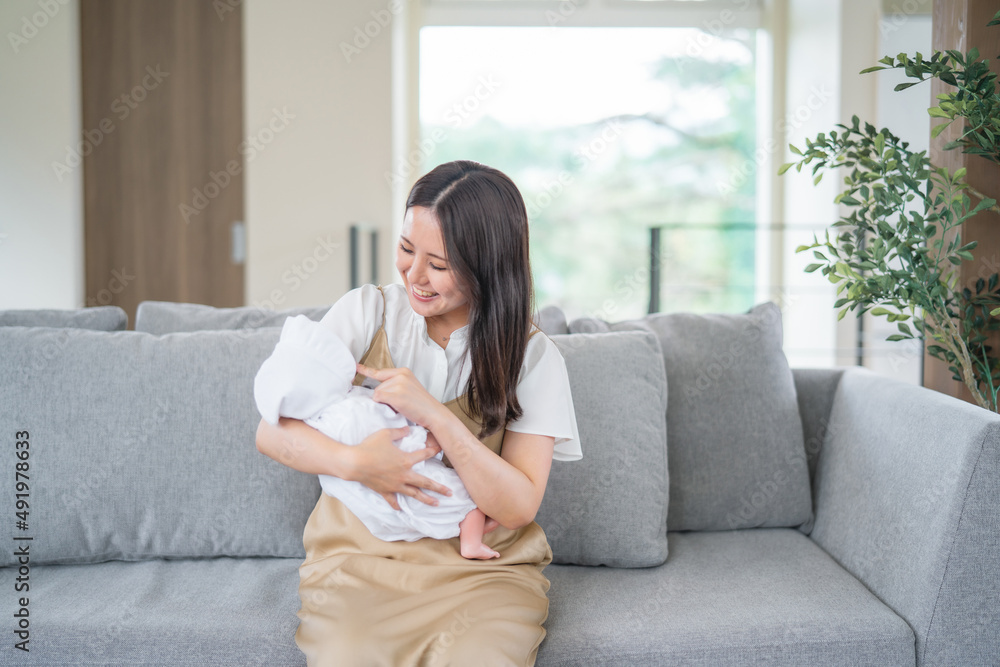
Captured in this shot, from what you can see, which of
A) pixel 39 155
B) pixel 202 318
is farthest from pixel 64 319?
pixel 39 155

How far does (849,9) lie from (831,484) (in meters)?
3.17

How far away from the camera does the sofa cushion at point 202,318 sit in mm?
1683

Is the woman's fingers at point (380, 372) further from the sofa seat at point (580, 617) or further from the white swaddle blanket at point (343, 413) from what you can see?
the sofa seat at point (580, 617)

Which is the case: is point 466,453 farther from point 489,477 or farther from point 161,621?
point 161,621

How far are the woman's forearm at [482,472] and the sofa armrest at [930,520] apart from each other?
703mm

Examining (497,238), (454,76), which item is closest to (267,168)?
(454,76)

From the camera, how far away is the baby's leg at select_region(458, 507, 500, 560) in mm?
1156

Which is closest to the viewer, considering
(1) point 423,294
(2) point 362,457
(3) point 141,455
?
(2) point 362,457

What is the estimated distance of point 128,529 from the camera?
1419 mm

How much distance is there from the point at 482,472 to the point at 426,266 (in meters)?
0.32

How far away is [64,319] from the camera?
163 centimetres

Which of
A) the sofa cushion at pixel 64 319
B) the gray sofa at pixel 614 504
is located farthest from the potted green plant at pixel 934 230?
the sofa cushion at pixel 64 319

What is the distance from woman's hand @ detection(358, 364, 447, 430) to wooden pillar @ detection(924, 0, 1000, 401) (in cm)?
131

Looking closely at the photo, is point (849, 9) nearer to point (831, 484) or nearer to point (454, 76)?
point (454, 76)
